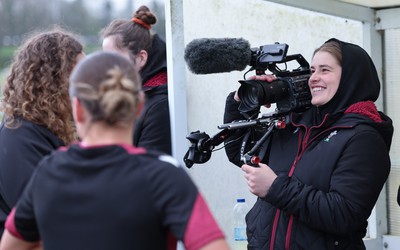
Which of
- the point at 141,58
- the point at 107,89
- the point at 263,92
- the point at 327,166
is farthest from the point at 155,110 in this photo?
the point at 107,89

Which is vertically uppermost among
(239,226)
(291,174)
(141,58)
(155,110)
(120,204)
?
(141,58)

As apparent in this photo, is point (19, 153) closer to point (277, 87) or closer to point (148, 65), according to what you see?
point (148, 65)

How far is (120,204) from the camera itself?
1584 millimetres

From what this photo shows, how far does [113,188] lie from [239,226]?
215cm

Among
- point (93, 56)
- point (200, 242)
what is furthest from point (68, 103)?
point (200, 242)

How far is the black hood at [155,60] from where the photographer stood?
117 inches

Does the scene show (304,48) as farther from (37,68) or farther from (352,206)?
(37,68)

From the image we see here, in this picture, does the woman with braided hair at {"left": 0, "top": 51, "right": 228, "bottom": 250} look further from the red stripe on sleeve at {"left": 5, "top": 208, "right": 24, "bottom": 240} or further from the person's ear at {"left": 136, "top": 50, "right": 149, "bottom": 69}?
the person's ear at {"left": 136, "top": 50, "right": 149, "bottom": 69}

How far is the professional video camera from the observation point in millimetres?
2898

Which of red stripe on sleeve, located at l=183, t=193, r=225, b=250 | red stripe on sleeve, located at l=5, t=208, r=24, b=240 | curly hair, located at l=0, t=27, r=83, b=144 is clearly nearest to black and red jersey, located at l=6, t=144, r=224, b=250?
red stripe on sleeve, located at l=183, t=193, r=225, b=250

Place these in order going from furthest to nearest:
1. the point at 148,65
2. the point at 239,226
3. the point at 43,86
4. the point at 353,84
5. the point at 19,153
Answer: the point at 239,226, the point at 148,65, the point at 353,84, the point at 43,86, the point at 19,153

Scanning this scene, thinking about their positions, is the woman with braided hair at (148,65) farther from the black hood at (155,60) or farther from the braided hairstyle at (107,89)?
the braided hairstyle at (107,89)

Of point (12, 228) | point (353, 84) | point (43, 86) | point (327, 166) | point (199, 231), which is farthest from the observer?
point (353, 84)

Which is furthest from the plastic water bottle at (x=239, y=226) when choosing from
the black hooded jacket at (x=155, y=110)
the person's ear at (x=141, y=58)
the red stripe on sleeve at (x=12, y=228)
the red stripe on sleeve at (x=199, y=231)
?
the red stripe on sleeve at (x=199, y=231)
